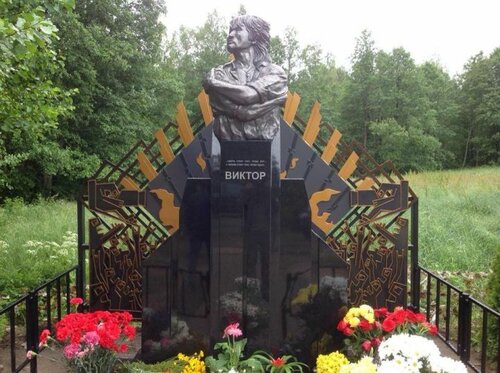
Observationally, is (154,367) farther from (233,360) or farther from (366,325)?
(366,325)

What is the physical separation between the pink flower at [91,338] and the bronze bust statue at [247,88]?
186 cm

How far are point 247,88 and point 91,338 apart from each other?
2305 millimetres

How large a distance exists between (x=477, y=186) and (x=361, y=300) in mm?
9357

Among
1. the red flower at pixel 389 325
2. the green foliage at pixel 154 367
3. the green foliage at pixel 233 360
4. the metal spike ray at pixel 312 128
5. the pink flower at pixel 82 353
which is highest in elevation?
the metal spike ray at pixel 312 128

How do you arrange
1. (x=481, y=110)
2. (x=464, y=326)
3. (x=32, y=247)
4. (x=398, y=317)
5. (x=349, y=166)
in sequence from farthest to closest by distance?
1. (x=481, y=110)
2. (x=32, y=247)
3. (x=349, y=166)
4. (x=464, y=326)
5. (x=398, y=317)

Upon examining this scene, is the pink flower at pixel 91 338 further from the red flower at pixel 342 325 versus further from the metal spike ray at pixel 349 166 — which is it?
the metal spike ray at pixel 349 166

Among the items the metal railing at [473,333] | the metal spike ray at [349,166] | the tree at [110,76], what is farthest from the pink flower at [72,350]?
the tree at [110,76]

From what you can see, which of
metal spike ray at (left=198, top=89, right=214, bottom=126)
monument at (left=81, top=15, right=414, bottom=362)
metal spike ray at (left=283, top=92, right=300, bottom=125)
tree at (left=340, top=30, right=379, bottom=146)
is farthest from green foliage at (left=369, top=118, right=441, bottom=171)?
monument at (left=81, top=15, right=414, bottom=362)

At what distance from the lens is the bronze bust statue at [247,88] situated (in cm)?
435

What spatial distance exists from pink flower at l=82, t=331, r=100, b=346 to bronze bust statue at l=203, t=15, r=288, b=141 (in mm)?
1859

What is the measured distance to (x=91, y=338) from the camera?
3555 millimetres

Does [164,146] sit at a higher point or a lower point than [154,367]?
higher

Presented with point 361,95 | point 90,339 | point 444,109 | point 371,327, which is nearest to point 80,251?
point 90,339

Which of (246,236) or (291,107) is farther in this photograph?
(291,107)
